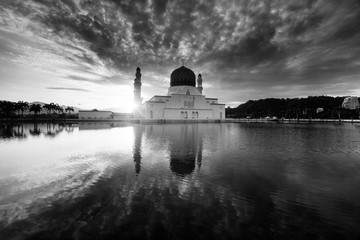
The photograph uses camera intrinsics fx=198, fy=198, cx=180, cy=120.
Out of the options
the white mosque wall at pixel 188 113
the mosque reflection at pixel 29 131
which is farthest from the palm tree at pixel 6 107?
the white mosque wall at pixel 188 113

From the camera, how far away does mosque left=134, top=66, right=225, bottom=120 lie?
66.9 metres

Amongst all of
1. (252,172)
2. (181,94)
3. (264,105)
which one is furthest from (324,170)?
(264,105)

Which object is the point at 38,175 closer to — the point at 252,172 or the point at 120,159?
the point at 120,159

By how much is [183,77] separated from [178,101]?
849 centimetres

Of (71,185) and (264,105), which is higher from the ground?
(264,105)

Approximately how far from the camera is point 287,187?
24.1 ft

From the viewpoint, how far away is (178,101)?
67750 millimetres

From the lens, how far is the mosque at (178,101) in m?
66.9

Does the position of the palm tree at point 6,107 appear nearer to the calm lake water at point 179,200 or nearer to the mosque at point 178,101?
the mosque at point 178,101

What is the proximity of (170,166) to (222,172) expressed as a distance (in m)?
2.62

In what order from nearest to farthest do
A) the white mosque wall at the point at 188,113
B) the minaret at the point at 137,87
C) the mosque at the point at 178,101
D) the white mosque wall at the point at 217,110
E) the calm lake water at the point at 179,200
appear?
1. the calm lake water at the point at 179,200
2. the mosque at the point at 178,101
3. the white mosque wall at the point at 188,113
4. the minaret at the point at 137,87
5. the white mosque wall at the point at 217,110

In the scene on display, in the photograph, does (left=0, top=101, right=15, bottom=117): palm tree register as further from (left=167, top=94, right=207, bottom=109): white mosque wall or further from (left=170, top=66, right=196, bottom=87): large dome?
(left=170, top=66, right=196, bottom=87): large dome

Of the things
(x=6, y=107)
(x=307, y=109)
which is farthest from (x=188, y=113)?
(x=6, y=107)

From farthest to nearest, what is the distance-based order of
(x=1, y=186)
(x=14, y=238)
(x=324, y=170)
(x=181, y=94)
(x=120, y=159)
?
(x=181, y=94) → (x=120, y=159) → (x=324, y=170) → (x=1, y=186) → (x=14, y=238)
